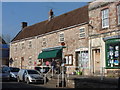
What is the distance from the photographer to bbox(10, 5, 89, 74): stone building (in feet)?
82.9

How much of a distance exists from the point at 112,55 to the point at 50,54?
1118cm

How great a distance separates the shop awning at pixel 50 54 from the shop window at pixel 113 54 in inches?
348

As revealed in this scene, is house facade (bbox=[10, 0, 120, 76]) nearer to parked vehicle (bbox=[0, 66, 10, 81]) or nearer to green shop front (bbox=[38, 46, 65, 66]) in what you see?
green shop front (bbox=[38, 46, 65, 66])

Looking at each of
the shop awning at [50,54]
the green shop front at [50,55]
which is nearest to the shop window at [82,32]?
the green shop front at [50,55]

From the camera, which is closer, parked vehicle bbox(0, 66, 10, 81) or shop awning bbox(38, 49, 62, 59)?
parked vehicle bbox(0, 66, 10, 81)

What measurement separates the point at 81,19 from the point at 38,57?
9.30 metres

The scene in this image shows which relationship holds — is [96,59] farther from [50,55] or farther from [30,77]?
[50,55]

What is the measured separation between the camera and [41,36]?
3322 cm

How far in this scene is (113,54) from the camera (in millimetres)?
Result: 20203

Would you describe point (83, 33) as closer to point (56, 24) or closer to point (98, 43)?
point (98, 43)

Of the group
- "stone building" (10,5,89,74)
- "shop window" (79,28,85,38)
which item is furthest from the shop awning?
"shop window" (79,28,85,38)

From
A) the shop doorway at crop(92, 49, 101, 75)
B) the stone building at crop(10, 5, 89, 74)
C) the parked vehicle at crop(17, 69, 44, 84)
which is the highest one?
the stone building at crop(10, 5, 89, 74)

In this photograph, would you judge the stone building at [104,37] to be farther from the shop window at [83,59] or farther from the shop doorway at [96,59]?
the shop window at [83,59]

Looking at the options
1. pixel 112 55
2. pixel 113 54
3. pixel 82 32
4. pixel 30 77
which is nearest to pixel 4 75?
pixel 30 77
